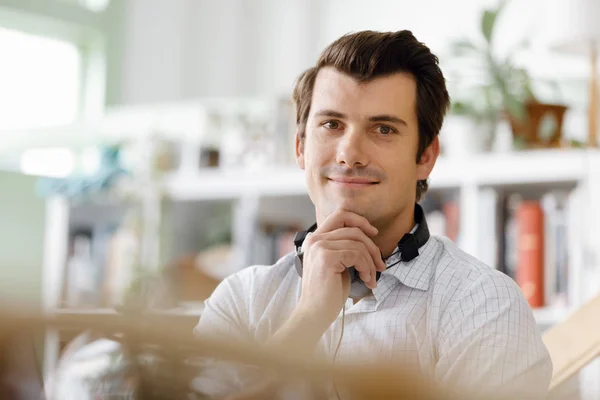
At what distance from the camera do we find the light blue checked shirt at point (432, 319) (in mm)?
1031

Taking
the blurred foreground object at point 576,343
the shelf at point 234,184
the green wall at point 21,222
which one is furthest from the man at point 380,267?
the green wall at point 21,222

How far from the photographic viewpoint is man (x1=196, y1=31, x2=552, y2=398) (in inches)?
41.8

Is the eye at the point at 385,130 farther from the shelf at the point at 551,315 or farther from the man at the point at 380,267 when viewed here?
the shelf at the point at 551,315

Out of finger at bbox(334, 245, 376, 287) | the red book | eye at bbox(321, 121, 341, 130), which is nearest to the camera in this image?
finger at bbox(334, 245, 376, 287)

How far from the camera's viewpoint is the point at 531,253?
97.6 inches

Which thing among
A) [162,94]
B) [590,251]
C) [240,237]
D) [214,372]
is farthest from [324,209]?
[162,94]

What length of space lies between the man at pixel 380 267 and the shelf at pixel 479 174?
120 cm

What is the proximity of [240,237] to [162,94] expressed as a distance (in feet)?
5.82

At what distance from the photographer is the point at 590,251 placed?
92.6 inches

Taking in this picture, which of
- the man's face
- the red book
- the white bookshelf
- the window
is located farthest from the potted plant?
the window

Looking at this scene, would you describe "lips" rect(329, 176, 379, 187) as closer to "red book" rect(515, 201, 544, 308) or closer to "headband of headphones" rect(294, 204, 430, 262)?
"headband of headphones" rect(294, 204, 430, 262)

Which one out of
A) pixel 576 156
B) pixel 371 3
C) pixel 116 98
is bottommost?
pixel 576 156

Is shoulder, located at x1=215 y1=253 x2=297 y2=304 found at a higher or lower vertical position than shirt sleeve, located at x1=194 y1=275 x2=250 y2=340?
higher

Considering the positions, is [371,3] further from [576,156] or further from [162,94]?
[576,156]
